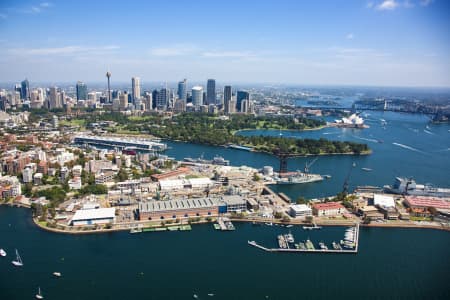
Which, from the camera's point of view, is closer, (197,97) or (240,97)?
(240,97)

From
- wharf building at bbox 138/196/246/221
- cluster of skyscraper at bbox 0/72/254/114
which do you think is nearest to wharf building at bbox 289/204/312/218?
wharf building at bbox 138/196/246/221

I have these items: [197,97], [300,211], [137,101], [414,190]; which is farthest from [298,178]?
[197,97]

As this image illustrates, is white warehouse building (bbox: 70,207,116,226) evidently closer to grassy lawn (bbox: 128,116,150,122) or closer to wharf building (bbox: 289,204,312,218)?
wharf building (bbox: 289,204,312,218)

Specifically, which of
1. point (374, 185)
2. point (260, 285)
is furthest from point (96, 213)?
point (374, 185)

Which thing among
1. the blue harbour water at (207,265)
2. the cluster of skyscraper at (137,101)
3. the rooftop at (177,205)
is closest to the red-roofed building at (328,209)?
the blue harbour water at (207,265)

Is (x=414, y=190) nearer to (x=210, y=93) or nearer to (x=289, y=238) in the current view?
(x=289, y=238)
